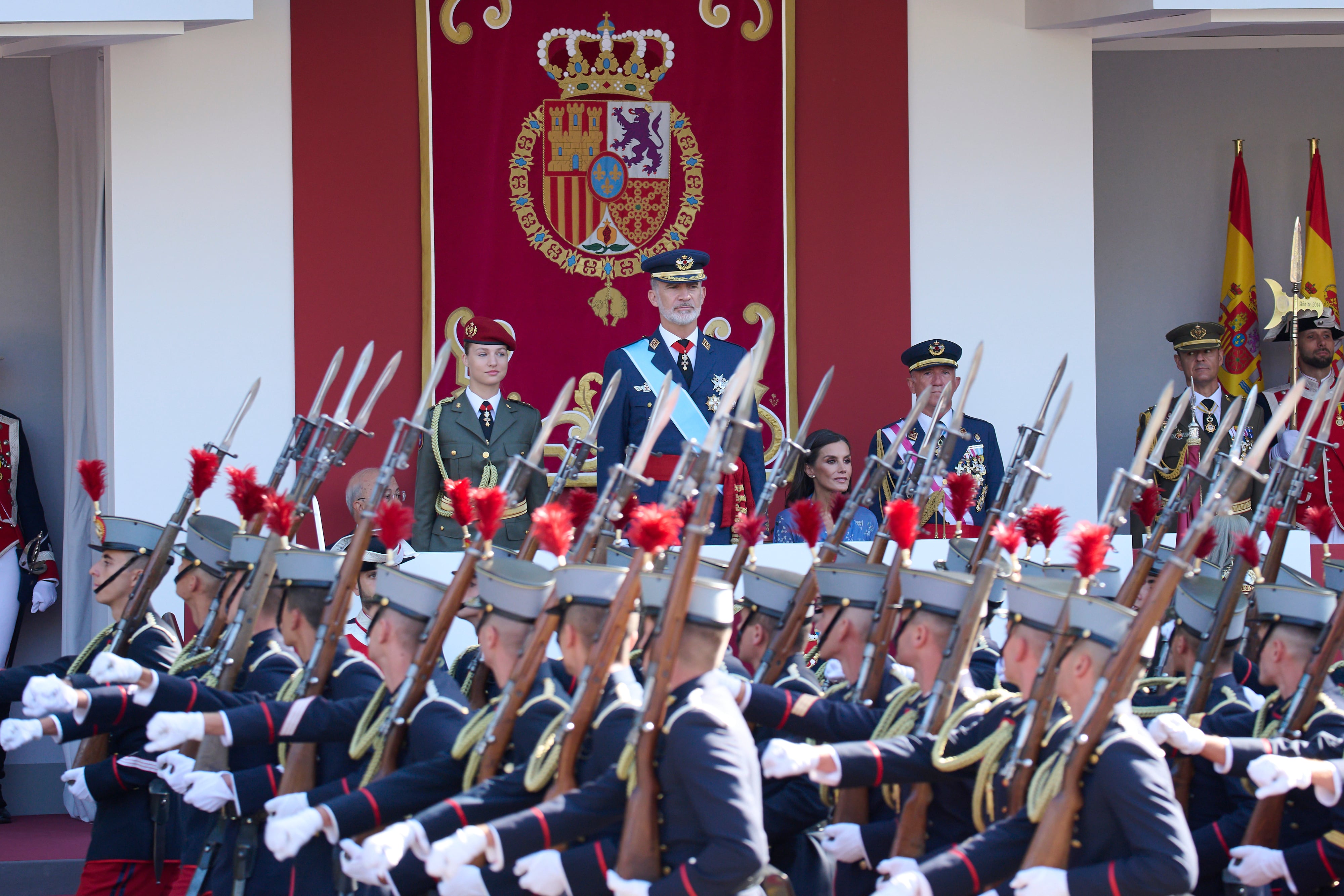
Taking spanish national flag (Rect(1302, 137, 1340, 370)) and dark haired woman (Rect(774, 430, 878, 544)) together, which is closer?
dark haired woman (Rect(774, 430, 878, 544))

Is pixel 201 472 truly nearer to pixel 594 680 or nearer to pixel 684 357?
pixel 594 680

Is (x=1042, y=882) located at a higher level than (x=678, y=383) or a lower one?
lower

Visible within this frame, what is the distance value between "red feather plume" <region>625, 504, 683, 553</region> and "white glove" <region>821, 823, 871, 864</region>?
1.02 meters

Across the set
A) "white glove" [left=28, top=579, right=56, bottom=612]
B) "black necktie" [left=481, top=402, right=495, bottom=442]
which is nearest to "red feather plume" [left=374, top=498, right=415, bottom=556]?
"black necktie" [left=481, top=402, right=495, bottom=442]

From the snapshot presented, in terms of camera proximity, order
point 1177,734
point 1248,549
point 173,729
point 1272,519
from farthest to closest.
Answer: point 1272,519 → point 1248,549 → point 173,729 → point 1177,734

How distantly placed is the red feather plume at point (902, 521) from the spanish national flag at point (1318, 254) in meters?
5.85

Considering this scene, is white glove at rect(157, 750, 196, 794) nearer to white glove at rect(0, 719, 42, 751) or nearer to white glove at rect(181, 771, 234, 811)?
white glove at rect(181, 771, 234, 811)

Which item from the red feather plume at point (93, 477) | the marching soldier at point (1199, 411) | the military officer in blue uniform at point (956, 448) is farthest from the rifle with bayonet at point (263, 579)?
the marching soldier at point (1199, 411)

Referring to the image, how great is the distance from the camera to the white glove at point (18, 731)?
4.23 meters

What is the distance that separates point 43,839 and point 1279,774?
597 cm

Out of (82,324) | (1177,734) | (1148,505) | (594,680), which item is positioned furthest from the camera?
(82,324)

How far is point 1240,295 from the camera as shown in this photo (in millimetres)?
9422

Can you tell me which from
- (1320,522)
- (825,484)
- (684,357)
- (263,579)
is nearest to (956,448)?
(825,484)

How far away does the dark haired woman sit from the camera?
6.79 m
